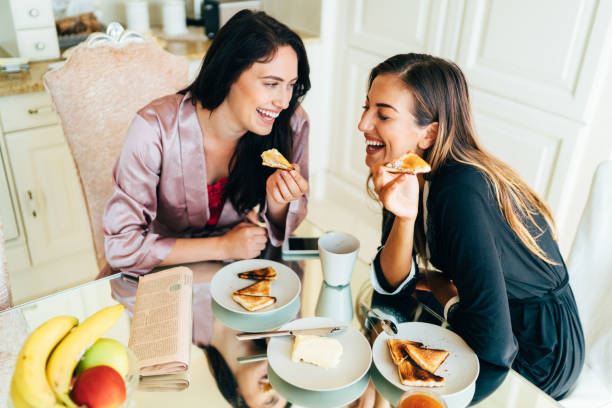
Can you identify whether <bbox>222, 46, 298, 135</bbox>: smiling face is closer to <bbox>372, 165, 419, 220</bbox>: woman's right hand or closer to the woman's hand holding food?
the woman's hand holding food

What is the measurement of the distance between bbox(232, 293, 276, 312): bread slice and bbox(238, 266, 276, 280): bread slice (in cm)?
8

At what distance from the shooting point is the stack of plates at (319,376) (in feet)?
3.17

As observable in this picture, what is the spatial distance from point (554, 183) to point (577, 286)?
3.14 ft

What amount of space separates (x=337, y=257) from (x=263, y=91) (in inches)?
20.8

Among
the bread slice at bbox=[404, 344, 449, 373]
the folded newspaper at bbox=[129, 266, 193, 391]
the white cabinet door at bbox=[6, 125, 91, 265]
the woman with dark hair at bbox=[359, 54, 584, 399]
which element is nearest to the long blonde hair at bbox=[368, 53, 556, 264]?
the woman with dark hair at bbox=[359, 54, 584, 399]

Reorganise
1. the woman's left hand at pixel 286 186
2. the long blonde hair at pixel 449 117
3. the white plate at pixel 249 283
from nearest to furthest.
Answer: the white plate at pixel 249 283
the long blonde hair at pixel 449 117
the woman's left hand at pixel 286 186

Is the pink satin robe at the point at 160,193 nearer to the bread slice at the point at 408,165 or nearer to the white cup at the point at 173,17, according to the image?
the bread slice at the point at 408,165

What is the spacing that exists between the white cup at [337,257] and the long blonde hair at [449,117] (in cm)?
28

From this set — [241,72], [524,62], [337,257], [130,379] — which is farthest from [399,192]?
[524,62]

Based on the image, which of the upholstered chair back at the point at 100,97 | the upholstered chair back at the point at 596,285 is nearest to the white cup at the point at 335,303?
the upholstered chair back at the point at 596,285

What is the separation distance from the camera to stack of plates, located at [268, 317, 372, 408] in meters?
0.96

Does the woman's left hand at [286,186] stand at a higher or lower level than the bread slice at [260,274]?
higher

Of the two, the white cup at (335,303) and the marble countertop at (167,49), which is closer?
the white cup at (335,303)

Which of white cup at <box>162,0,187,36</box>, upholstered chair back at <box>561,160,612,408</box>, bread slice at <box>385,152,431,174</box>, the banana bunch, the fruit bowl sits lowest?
upholstered chair back at <box>561,160,612,408</box>
